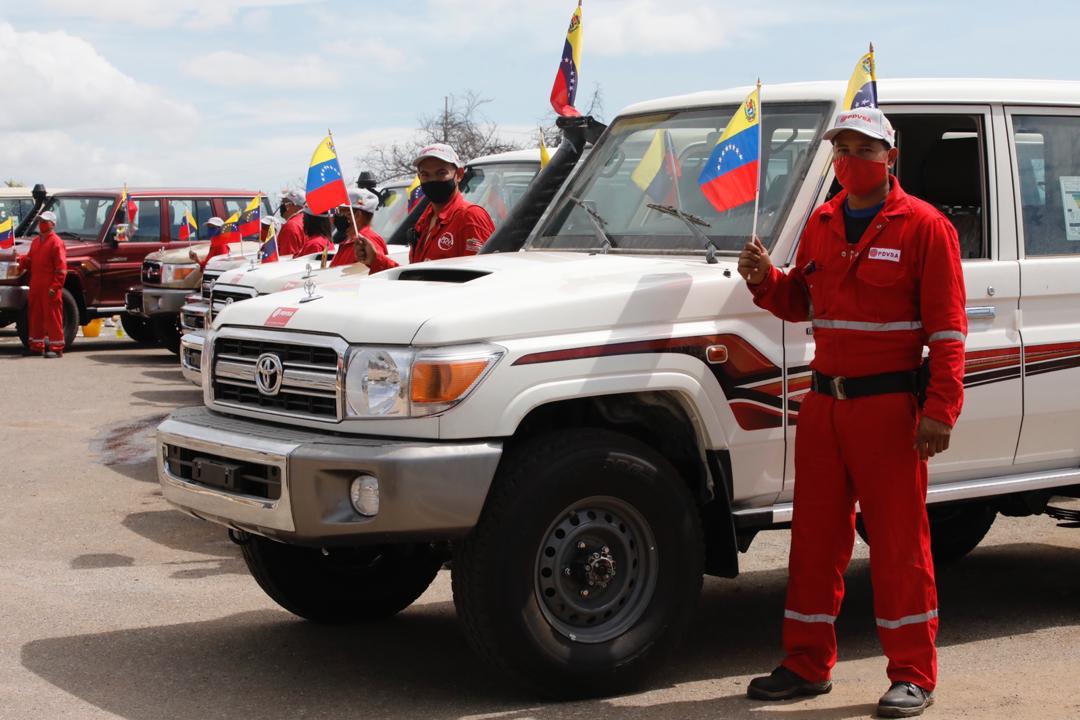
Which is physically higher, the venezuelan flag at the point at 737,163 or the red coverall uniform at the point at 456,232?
the venezuelan flag at the point at 737,163

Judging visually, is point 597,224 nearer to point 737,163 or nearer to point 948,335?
point 737,163

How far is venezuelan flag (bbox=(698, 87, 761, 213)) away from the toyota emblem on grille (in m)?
1.72

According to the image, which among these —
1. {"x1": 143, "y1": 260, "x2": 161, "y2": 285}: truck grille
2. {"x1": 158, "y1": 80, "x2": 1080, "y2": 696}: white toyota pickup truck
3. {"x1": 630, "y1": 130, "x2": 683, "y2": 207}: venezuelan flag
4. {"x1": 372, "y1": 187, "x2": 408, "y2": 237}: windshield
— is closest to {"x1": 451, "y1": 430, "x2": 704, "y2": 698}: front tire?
{"x1": 158, "y1": 80, "x2": 1080, "y2": 696}: white toyota pickup truck

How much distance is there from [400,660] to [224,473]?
4.08ft

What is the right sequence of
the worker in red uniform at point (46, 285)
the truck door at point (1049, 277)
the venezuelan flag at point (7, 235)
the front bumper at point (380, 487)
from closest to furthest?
the front bumper at point (380, 487) < the truck door at point (1049, 277) < the worker in red uniform at point (46, 285) < the venezuelan flag at point (7, 235)

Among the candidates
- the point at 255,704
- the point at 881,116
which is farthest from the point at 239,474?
the point at 881,116

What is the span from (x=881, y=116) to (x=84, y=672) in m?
3.62

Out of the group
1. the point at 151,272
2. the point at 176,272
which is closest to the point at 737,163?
the point at 176,272

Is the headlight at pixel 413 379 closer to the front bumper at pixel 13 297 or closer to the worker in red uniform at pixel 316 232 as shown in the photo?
the worker in red uniform at pixel 316 232

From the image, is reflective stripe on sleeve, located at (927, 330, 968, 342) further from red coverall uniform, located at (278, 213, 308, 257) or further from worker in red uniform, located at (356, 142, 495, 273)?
red coverall uniform, located at (278, 213, 308, 257)

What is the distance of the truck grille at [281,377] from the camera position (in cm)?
510

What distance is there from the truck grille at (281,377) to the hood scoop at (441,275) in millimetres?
687

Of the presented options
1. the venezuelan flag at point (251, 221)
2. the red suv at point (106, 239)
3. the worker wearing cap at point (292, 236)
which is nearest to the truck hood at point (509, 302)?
the worker wearing cap at point (292, 236)

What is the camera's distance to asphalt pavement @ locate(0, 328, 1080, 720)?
17.3ft
